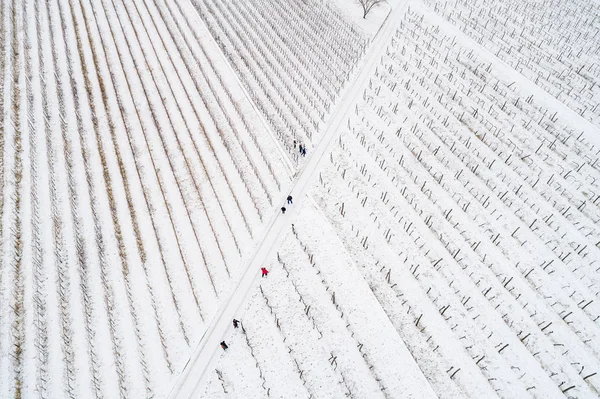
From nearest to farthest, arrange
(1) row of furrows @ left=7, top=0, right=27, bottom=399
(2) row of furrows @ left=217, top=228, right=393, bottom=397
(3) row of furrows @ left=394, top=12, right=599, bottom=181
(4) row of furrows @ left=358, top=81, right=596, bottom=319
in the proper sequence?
(2) row of furrows @ left=217, top=228, right=393, bottom=397 → (1) row of furrows @ left=7, top=0, right=27, bottom=399 → (4) row of furrows @ left=358, top=81, right=596, bottom=319 → (3) row of furrows @ left=394, top=12, right=599, bottom=181

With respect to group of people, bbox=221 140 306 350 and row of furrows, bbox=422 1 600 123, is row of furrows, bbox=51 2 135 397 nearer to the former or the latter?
group of people, bbox=221 140 306 350

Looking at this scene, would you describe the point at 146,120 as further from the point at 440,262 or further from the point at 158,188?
the point at 440,262

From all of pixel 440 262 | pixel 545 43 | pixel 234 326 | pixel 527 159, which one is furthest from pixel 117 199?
pixel 545 43

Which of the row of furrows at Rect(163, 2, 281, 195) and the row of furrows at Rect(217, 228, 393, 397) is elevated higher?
the row of furrows at Rect(163, 2, 281, 195)

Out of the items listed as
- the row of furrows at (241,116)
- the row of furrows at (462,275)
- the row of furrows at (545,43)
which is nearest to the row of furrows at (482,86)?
the row of furrows at (545,43)

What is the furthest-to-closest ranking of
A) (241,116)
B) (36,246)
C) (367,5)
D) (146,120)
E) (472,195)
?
(367,5)
(241,116)
(146,120)
(472,195)
(36,246)

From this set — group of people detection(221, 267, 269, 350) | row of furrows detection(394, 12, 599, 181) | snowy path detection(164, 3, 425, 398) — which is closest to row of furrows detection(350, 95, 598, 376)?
snowy path detection(164, 3, 425, 398)
